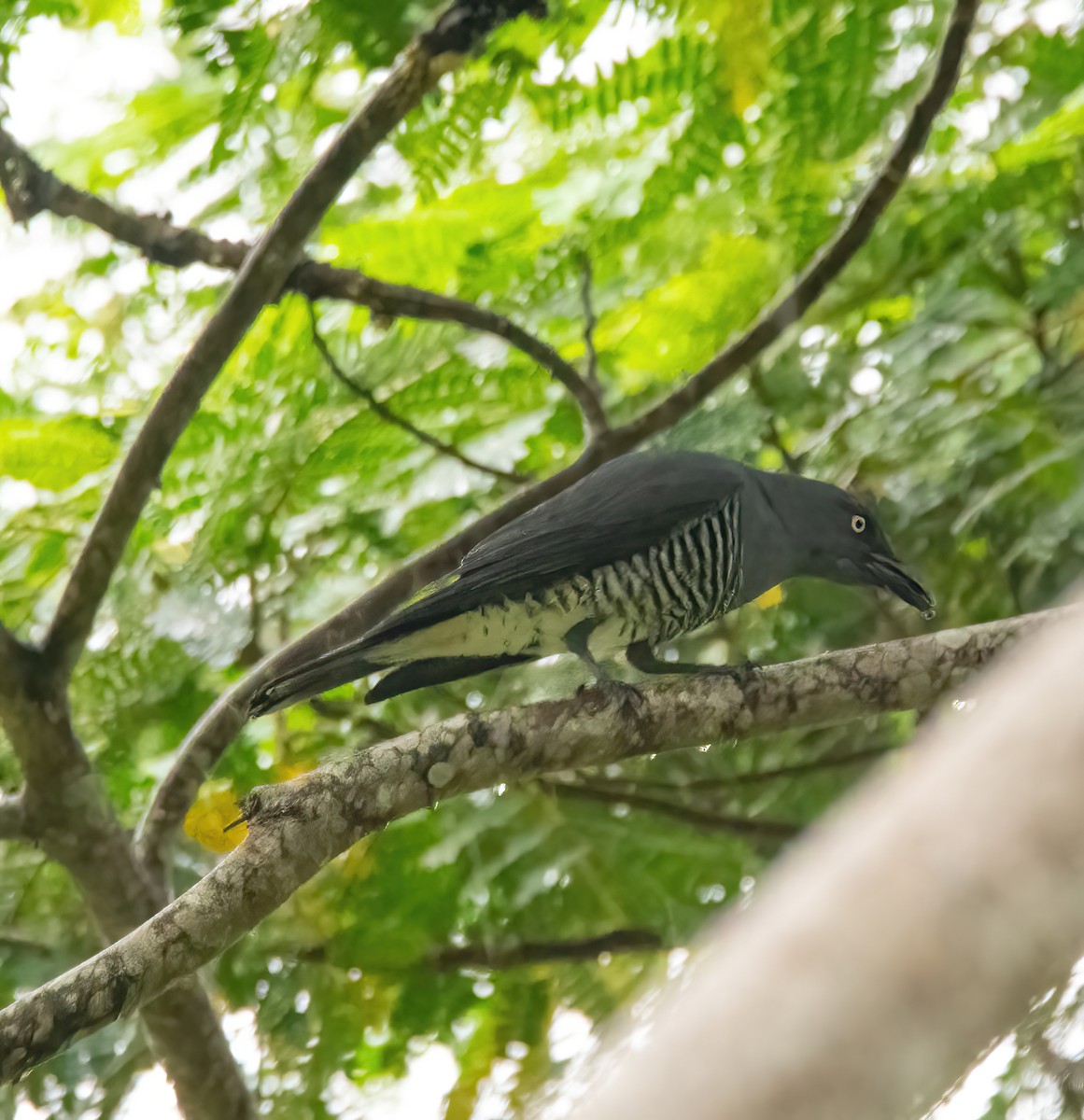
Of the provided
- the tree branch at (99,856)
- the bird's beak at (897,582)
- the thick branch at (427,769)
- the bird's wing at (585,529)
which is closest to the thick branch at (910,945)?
the thick branch at (427,769)

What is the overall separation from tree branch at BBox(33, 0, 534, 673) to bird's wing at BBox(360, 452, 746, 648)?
0.65 metres

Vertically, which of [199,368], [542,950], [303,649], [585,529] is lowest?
[542,950]

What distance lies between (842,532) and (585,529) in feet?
2.27

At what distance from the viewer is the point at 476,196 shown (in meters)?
3.14

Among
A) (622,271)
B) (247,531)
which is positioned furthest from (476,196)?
(247,531)

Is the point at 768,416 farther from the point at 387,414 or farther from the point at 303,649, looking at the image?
the point at 303,649

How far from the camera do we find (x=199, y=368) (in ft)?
8.73

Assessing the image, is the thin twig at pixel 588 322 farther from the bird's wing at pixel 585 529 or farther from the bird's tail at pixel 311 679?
the bird's tail at pixel 311 679

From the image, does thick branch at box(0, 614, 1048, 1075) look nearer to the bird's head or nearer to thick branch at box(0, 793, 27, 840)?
the bird's head

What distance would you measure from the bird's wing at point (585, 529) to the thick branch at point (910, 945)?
2.15 metres

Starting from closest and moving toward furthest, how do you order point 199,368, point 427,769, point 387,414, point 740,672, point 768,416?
point 427,769, point 740,672, point 199,368, point 387,414, point 768,416

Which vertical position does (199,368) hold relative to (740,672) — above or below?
above

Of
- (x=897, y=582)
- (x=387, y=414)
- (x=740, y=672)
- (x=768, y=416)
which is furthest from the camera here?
(x=768, y=416)

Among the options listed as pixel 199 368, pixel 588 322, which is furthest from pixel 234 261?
pixel 588 322
